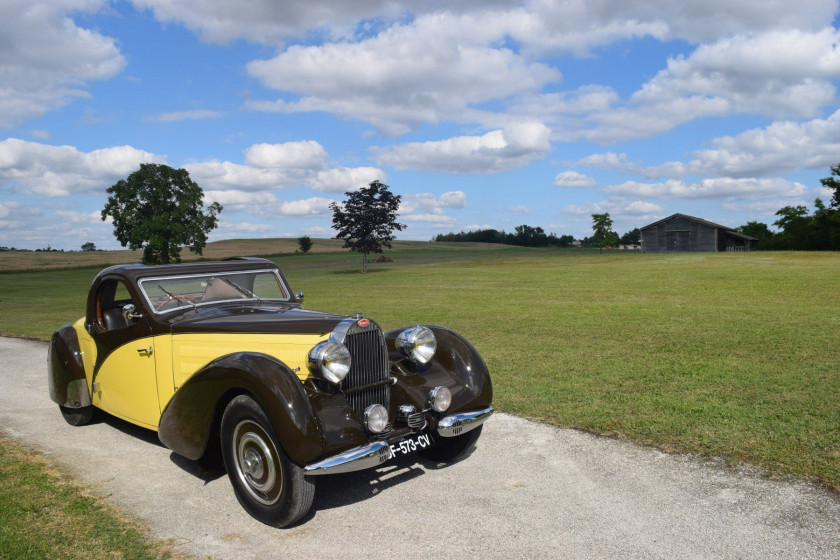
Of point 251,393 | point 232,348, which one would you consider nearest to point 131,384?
point 232,348

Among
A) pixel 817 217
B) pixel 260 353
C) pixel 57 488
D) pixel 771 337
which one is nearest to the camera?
pixel 260 353

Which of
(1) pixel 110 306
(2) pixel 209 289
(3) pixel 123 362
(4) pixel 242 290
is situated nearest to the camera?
Answer: (3) pixel 123 362

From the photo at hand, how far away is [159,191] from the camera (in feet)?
164

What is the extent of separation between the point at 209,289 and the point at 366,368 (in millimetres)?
2154

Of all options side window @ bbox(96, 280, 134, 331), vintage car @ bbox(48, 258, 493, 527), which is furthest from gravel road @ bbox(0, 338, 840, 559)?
side window @ bbox(96, 280, 134, 331)

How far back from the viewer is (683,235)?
6359 cm

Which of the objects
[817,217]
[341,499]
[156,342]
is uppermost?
[817,217]

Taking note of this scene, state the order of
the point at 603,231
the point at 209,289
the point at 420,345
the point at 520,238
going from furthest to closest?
the point at 520,238, the point at 603,231, the point at 209,289, the point at 420,345

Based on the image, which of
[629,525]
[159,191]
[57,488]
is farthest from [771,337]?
[159,191]

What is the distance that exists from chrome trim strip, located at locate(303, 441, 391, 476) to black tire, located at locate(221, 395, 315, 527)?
0.18m

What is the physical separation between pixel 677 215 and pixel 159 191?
5231cm

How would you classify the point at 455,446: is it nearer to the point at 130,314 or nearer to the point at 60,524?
the point at 60,524

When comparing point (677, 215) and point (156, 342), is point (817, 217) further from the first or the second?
point (156, 342)

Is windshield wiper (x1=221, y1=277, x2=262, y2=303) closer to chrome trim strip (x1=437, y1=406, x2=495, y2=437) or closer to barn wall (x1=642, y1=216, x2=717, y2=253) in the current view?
chrome trim strip (x1=437, y1=406, x2=495, y2=437)
